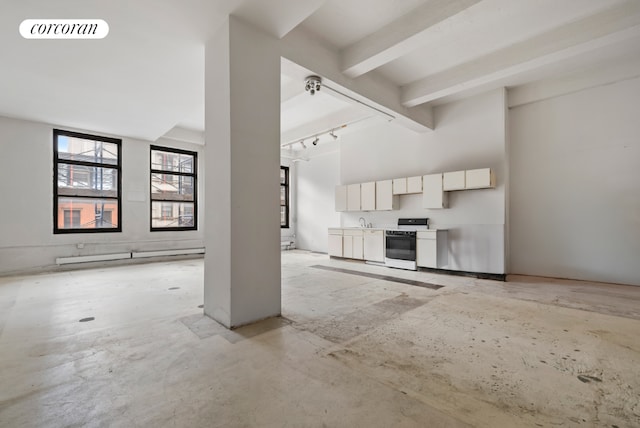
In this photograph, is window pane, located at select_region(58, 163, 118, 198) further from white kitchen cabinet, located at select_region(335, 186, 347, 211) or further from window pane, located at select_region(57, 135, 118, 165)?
white kitchen cabinet, located at select_region(335, 186, 347, 211)

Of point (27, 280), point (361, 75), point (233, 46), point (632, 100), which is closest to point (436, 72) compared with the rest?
point (361, 75)

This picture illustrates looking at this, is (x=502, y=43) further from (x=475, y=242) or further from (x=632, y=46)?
(x=475, y=242)

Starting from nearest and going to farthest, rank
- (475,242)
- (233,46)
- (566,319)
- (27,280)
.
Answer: (233,46) < (566,319) < (27,280) < (475,242)

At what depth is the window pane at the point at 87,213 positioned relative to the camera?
5836mm

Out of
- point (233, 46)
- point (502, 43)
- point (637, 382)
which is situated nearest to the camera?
point (637, 382)

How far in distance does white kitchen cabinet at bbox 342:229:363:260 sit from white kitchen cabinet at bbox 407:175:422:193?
1.58 m

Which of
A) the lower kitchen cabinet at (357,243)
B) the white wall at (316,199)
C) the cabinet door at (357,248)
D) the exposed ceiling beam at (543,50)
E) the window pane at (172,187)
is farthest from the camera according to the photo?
the white wall at (316,199)

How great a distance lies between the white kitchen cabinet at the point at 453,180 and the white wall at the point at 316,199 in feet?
11.7

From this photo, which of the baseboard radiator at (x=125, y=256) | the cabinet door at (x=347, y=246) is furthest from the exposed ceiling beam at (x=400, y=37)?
the baseboard radiator at (x=125, y=256)

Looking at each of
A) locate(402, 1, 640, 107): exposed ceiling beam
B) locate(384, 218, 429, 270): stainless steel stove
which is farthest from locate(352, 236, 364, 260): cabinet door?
locate(402, 1, 640, 107): exposed ceiling beam

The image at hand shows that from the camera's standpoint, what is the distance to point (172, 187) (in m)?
7.35

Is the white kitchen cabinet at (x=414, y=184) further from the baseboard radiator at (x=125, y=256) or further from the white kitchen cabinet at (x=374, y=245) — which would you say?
the baseboard radiator at (x=125, y=256)

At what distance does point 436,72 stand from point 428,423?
4.78 metres

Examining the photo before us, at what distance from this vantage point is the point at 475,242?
16.9ft
